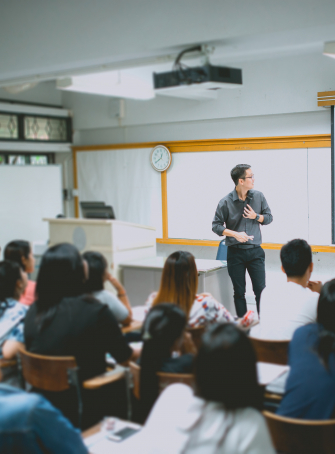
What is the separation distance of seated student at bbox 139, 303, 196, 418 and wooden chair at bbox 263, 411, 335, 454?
46cm

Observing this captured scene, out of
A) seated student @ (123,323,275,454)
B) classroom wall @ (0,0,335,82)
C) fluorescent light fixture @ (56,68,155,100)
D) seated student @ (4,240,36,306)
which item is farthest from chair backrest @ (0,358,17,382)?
fluorescent light fixture @ (56,68,155,100)

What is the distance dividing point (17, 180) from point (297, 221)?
346 centimetres

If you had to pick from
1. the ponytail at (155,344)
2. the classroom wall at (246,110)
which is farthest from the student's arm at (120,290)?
the classroom wall at (246,110)

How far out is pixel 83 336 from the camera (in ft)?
7.07

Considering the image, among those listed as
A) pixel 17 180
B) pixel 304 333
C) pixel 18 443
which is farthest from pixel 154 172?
pixel 18 443

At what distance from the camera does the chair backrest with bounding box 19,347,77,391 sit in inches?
81.1

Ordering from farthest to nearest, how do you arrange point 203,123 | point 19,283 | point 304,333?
point 203,123
point 19,283
point 304,333

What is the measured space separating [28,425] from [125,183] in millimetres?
5684

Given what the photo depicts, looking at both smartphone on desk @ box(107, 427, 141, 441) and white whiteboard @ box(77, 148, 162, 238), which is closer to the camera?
smartphone on desk @ box(107, 427, 141, 441)

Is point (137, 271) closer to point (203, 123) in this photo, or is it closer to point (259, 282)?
point (259, 282)

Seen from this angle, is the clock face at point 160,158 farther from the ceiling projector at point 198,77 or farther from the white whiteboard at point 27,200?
the ceiling projector at point 198,77

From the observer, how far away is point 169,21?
2.98 meters

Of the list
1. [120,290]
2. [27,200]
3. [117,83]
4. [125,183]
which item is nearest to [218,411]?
[120,290]

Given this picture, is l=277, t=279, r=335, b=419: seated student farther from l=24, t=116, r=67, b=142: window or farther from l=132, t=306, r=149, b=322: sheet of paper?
l=24, t=116, r=67, b=142: window
